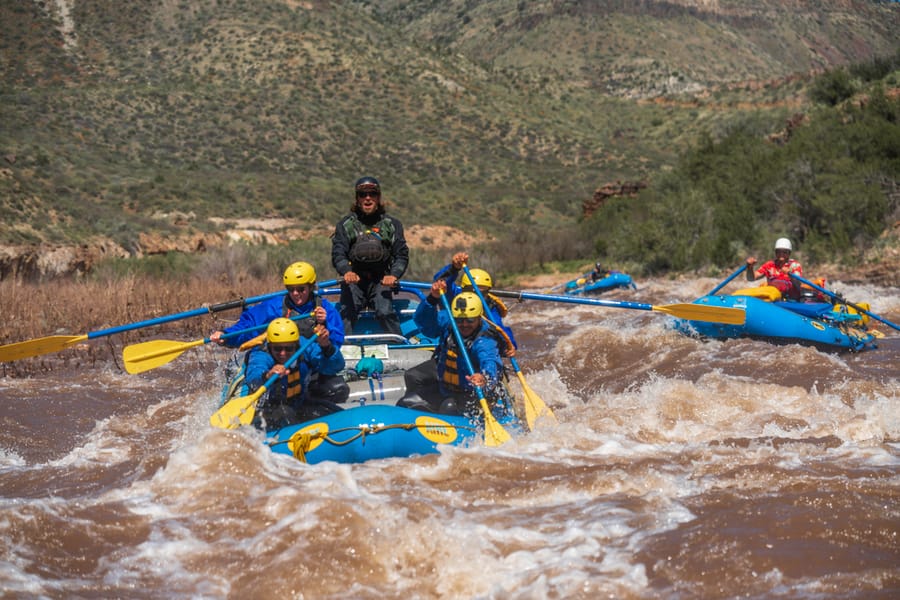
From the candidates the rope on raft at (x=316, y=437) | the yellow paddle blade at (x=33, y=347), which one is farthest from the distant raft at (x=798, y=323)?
the yellow paddle blade at (x=33, y=347)

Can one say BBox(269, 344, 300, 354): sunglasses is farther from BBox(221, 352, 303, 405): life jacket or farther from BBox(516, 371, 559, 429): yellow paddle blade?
BBox(516, 371, 559, 429): yellow paddle blade

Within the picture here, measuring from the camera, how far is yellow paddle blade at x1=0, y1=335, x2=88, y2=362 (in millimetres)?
8711

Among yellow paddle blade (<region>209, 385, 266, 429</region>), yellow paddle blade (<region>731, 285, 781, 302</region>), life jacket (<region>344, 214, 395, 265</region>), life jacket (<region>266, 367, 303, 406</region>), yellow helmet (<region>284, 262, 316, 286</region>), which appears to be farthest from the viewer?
yellow paddle blade (<region>731, 285, 781, 302</region>)

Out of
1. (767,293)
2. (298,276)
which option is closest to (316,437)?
(298,276)

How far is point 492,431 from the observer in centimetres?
713

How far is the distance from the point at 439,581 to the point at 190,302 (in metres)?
13.4

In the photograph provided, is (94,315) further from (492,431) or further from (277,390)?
(492,431)

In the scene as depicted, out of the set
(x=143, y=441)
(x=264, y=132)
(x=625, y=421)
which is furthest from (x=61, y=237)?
(x=264, y=132)

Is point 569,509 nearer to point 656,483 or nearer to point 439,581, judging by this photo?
point 656,483

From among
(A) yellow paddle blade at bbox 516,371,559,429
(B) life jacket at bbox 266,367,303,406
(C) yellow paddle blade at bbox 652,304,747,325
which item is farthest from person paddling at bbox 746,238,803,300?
(B) life jacket at bbox 266,367,303,406

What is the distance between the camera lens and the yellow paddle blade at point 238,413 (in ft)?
22.9

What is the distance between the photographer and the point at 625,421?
Answer: 8258 mm

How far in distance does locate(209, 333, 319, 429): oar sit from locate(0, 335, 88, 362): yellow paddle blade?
2.32m

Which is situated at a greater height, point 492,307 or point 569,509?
point 492,307
